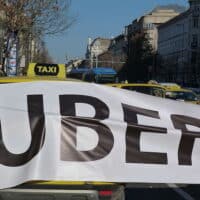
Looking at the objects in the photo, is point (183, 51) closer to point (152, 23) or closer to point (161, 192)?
point (152, 23)

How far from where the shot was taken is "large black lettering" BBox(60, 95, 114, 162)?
20.3ft

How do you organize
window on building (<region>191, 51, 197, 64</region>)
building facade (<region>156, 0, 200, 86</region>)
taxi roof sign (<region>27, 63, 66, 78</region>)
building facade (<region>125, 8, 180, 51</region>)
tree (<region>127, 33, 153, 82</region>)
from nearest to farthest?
taxi roof sign (<region>27, 63, 66, 78</region>) < window on building (<region>191, 51, 197, 64</region>) < building facade (<region>156, 0, 200, 86</region>) < tree (<region>127, 33, 153, 82</region>) < building facade (<region>125, 8, 180, 51</region>)

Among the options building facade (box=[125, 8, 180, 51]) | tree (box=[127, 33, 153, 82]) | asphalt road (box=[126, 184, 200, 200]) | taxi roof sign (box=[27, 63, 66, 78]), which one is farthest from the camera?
building facade (box=[125, 8, 180, 51])

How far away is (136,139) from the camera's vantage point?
6.39m

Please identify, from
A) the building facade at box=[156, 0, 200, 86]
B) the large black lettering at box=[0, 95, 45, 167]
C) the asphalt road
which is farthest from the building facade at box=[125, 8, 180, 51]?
the large black lettering at box=[0, 95, 45, 167]

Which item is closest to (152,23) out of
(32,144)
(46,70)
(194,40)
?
(194,40)

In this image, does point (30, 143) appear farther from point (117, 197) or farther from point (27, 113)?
point (117, 197)

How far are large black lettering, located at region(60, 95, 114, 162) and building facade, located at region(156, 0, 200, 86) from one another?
4285 inches

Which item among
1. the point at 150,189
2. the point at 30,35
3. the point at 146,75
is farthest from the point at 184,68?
the point at 150,189

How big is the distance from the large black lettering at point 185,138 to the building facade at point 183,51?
108483 mm

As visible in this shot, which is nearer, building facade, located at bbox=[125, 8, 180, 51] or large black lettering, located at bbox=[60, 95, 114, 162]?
large black lettering, located at bbox=[60, 95, 114, 162]

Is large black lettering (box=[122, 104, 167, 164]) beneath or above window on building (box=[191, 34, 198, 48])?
beneath

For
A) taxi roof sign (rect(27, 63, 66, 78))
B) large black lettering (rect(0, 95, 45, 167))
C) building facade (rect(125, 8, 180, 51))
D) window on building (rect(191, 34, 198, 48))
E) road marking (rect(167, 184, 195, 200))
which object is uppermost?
building facade (rect(125, 8, 180, 51))

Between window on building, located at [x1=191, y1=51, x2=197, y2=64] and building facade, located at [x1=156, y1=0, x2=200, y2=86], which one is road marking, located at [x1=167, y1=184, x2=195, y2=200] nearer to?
building facade, located at [x1=156, y1=0, x2=200, y2=86]
